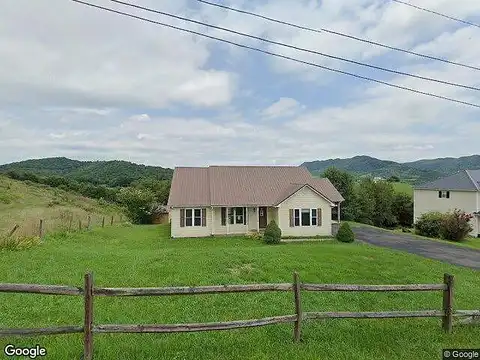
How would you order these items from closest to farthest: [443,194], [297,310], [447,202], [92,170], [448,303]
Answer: [297,310] < [448,303] < [447,202] < [443,194] < [92,170]

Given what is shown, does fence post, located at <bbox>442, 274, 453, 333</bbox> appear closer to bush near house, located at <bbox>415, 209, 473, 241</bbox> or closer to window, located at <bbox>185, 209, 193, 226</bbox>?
window, located at <bbox>185, 209, 193, 226</bbox>

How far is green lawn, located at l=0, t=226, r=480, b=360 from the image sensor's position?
6.15 meters

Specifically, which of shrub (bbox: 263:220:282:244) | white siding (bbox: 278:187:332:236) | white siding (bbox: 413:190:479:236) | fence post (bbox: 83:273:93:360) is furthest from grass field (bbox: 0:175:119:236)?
white siding (bbox: 413:190:479:236)

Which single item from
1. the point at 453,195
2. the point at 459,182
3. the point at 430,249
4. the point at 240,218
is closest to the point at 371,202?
the point at 453,195

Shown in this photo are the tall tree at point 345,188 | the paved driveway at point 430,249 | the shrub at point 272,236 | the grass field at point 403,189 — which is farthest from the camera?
the grass field at point 403,189

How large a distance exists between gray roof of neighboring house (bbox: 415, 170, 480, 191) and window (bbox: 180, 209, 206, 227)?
2881cm

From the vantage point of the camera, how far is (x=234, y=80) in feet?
69.2

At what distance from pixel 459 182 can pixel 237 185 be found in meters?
26.6

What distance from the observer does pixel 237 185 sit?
101ft

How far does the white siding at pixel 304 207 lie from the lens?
2794 centimetres

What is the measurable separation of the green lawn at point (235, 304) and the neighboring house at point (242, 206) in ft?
32.7

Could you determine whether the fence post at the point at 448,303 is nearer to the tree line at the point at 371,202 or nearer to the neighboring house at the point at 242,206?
the neighboring house at the point at 242,206

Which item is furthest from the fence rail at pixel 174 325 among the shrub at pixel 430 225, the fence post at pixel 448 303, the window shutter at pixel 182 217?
the shrub at pixel 430 225

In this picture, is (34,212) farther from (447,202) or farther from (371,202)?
(447,202)
